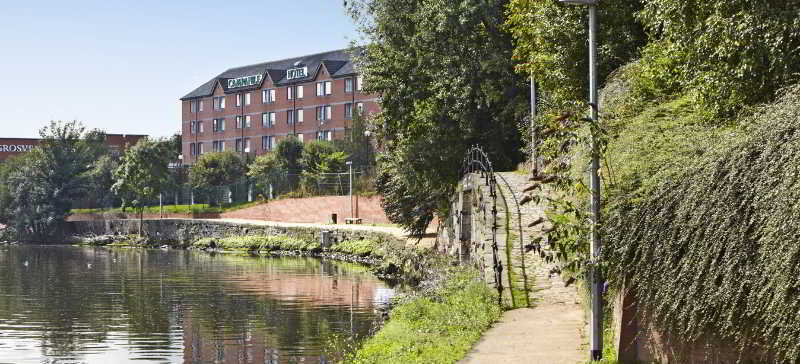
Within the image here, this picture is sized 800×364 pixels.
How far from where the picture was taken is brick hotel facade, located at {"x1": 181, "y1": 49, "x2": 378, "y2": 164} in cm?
9419

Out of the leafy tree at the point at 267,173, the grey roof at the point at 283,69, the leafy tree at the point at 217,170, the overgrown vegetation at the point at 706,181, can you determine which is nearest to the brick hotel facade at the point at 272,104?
the grey roof at the point at 283,69

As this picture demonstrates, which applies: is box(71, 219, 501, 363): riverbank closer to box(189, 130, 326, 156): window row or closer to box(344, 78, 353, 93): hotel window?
box(189, 130, 326, 156): window row

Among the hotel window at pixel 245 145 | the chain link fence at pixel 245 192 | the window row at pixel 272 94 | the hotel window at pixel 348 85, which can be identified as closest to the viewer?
the chain link fence at pixel 245 192

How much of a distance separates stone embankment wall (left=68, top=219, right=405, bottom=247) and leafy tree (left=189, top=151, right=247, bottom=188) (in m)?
7.99

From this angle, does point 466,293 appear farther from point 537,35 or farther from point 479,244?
point 537,35

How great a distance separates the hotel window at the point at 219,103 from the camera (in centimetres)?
10869

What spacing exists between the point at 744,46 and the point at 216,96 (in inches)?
3847

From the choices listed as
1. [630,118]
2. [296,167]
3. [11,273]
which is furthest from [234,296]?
[296,167]

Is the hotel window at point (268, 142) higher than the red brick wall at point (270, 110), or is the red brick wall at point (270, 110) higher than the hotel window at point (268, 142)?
the red brick wall at point (270, 110)

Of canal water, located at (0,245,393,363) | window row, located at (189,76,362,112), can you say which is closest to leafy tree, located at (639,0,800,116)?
canal water, located at (0,245,393,363)

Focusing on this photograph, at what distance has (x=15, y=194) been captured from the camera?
83875 mm

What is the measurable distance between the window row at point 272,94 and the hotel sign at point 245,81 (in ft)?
3.15

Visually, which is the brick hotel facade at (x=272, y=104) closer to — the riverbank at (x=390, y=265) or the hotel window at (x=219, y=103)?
the hotel window at (x=219, y=103)

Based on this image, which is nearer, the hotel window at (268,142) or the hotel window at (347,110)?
the hotel window at (347,110)
